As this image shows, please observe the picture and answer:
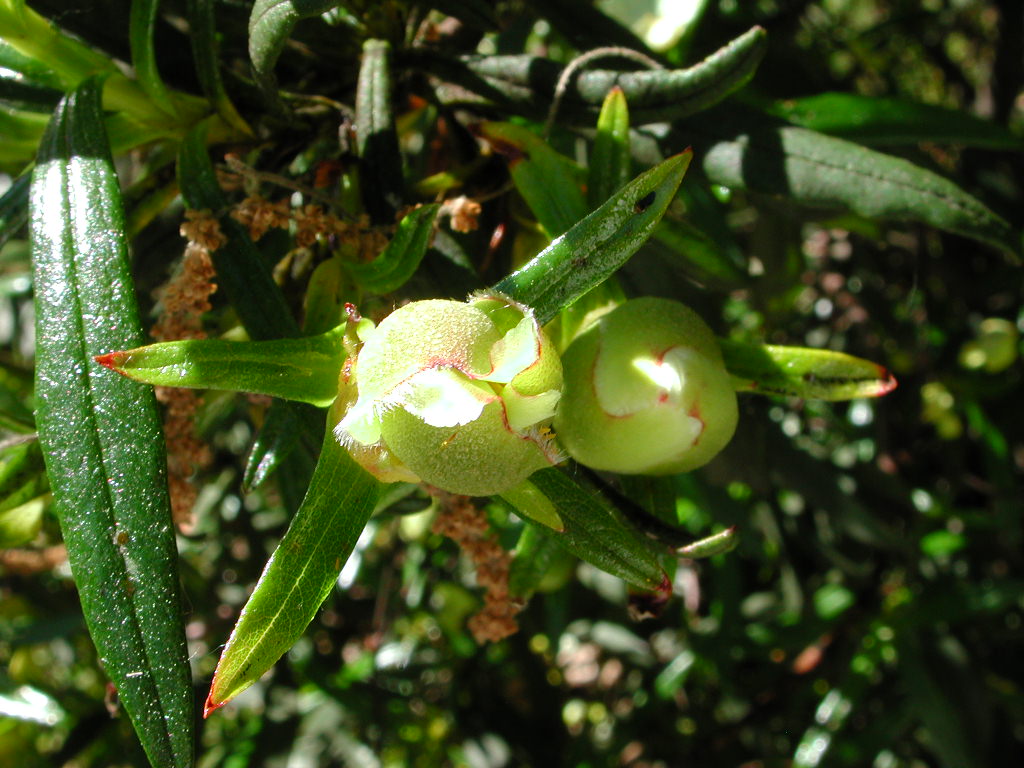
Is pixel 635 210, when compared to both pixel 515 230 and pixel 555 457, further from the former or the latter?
pixel 515 230

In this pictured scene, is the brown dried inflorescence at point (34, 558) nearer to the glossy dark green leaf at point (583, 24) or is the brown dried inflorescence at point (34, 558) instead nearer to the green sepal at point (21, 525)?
the green sepal at point (21, 525)

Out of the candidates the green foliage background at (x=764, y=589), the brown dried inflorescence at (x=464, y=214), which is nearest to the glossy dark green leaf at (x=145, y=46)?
the brown dried inflorescence at (x=464, y=214)

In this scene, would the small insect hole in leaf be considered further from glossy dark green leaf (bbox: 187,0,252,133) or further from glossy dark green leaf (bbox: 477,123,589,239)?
glossy dark green leaf (bbox: 187,0,252,133)

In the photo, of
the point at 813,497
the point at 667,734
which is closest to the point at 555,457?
the point at 813,497

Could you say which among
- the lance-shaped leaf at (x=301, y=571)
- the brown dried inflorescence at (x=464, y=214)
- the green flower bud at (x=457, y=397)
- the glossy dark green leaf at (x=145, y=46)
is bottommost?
the lance-shaped leaf at (x=301, y=571)

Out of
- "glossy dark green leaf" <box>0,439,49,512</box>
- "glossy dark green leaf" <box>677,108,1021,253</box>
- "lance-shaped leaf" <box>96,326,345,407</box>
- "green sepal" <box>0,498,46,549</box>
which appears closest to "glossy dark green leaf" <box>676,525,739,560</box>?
"lance-shaped leaf" <box>96,326,345,407</box>

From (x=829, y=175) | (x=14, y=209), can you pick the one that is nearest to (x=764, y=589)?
(x=829, y=175)

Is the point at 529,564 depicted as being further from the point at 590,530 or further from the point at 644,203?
the point at 644,203
